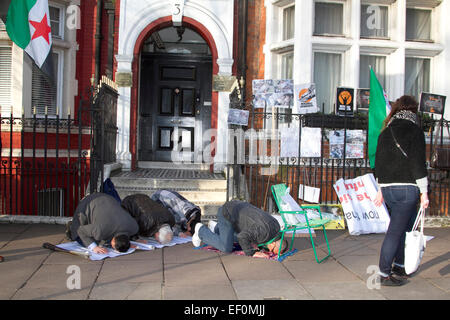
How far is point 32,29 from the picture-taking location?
24.6ft

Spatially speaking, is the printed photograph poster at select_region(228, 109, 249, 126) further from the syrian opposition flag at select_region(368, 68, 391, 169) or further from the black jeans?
the black jeans

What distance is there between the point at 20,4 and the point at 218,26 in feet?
12.5

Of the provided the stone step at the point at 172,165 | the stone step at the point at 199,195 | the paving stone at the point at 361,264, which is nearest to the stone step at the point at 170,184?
the stone step at the point at 199,195

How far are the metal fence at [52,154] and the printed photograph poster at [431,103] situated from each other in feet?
18.4

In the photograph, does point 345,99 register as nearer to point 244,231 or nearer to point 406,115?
point 406,115

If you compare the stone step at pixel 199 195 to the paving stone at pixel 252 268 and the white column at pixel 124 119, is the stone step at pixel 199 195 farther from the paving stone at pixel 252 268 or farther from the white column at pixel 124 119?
the paving stone at pixel 252 268

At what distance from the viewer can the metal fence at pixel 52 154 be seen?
7430mm

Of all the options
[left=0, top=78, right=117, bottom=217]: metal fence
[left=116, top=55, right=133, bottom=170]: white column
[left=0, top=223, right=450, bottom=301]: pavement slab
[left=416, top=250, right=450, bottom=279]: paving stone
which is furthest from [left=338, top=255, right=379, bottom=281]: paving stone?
[left=116, top=55, right=133, bottom=170]: white column

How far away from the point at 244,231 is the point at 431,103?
458 cm

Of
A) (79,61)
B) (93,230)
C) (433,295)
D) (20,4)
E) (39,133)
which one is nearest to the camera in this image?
(433,295)

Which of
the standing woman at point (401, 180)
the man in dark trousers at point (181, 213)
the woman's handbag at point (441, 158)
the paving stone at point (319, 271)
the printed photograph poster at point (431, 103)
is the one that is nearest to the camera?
the standing woman at point (401, 180)
